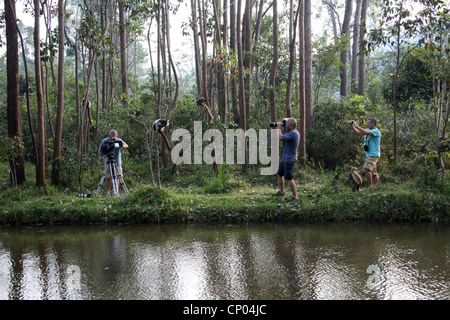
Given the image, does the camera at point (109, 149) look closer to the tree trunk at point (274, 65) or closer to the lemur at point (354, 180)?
the tree trunk at point (274, 65)

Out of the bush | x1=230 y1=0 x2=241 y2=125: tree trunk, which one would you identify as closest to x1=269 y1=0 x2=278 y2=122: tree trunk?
x1=230 y1=0 x2=241 y2=125: tree trunk

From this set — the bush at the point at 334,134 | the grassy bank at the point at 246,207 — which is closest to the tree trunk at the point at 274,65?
the bush at the point at 334,134

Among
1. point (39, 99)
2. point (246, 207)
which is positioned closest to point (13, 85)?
point (39, 99)

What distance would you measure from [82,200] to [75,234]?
161 centimetres

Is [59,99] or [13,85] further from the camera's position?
[13,85]

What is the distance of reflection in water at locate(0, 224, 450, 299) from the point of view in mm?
4152

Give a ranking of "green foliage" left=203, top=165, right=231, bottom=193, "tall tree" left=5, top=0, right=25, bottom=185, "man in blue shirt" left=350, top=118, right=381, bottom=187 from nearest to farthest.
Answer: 1. "man in blue shirt" left=350, top=118, right=381, bottom=187
2. "green foliage" left=203, top=165, right=231, bottom=193
3. "tall tree" left=5, top=0, right=25, bottom=185

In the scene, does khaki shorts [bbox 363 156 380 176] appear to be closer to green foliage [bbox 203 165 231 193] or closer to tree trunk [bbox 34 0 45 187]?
green foliage [bbox 203 165 231 193]

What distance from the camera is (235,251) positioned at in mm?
5703

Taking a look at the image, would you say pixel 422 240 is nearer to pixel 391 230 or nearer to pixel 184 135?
pixel 391 230

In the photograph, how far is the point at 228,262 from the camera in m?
5.18

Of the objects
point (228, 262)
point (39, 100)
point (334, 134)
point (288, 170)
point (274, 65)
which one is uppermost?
point (274, 65)

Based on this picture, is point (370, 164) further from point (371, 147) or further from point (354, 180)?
point (354, 180)
